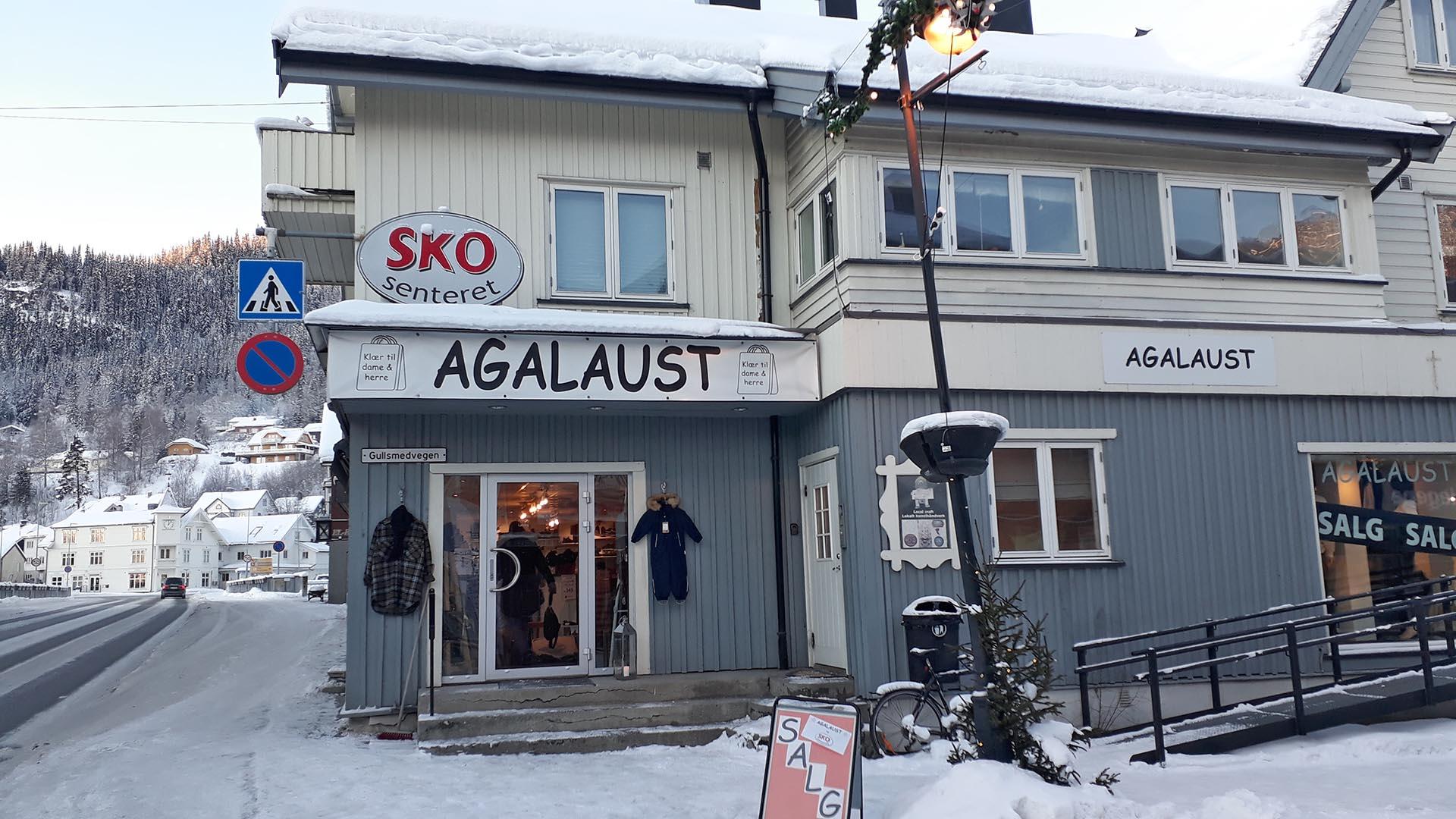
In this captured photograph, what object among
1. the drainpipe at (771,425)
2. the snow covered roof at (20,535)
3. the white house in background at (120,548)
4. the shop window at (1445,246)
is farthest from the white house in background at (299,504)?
the shop window at (1445,246)

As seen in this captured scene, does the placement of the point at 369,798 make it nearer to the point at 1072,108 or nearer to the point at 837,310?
the point at 837,310

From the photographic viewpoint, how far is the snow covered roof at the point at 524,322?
991cm

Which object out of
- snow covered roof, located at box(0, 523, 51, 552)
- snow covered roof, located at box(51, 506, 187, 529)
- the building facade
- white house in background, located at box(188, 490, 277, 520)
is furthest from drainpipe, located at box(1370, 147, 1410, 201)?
white house in background, located at box(188, 490, 277, 520)

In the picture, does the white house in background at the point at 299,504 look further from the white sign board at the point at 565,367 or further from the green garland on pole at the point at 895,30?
the green garland on pole at the point at 895,30

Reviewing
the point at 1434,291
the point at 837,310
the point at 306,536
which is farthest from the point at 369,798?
the point at 306,536

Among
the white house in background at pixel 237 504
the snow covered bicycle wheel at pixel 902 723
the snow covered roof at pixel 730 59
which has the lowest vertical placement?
the snow covered bicycle wheel at pixel 902 723

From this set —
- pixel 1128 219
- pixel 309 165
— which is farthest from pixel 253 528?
pixel 1128 219

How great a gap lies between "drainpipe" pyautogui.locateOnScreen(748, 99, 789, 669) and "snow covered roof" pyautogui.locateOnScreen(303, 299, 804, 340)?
40.2 inches

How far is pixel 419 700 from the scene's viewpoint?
10.2 metres

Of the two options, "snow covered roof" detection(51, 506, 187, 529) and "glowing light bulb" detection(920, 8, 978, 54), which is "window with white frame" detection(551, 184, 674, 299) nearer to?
"glowing light bulb" detection(920, 8, 978, 54)

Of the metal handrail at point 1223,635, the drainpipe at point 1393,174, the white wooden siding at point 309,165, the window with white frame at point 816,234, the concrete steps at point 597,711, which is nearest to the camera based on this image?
the metal handrail at point 1223,635

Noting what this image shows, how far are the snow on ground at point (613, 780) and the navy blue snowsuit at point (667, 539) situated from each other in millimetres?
2019

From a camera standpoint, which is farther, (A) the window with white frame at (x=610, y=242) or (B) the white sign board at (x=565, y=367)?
(A) the window with white frame at (x=610, y=242)

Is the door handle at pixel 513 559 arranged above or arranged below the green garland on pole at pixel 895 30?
below
